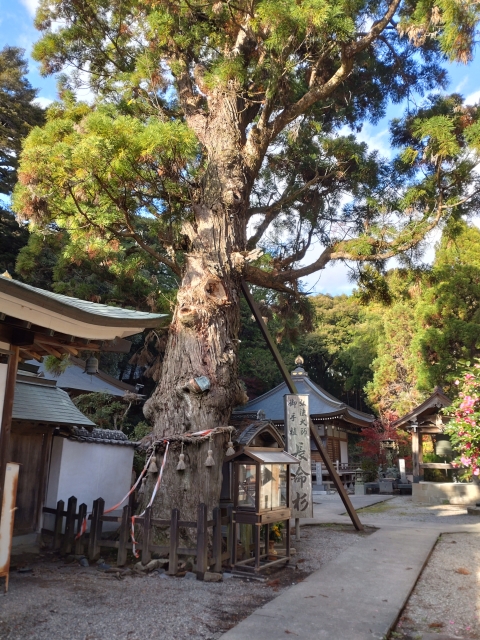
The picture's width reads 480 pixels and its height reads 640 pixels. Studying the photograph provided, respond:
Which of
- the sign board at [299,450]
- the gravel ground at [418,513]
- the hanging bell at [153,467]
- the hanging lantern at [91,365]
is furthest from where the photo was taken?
the gravel ground at [418,513]

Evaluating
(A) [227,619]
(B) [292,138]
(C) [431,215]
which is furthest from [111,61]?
(A) [227,619]

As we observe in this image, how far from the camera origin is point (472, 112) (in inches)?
339

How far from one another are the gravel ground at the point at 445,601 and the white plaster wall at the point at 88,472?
4.65m

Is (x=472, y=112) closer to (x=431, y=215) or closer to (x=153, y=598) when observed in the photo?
(x=431, y=215)

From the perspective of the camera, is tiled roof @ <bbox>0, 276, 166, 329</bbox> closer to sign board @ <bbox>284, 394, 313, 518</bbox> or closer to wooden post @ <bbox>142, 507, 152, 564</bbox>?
wooden post @ <bbox>142, 507, 152, 564</bbox>

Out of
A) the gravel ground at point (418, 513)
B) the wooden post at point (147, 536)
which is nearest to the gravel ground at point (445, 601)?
the wooden post at point (147, 536)

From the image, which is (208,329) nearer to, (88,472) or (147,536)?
(147,536)

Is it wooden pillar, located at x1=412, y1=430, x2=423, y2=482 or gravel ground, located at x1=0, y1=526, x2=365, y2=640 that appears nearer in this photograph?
gravel ground, located at x1=0, y1=526, x2=365, y2=640

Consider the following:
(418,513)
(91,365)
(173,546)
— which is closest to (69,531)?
(173,546)

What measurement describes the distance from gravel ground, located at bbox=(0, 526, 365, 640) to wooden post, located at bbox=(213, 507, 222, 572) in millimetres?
198

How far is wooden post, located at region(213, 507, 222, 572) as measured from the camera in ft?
16.7

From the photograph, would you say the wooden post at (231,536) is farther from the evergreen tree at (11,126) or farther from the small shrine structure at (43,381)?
the evergreen tree at (11,126)

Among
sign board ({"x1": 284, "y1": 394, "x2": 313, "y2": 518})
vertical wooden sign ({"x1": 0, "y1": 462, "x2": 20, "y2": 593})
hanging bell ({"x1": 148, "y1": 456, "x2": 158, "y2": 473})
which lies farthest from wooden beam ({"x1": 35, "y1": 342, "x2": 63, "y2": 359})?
sign board ({"x1": 284, "y1": 394, "x2": 313, "y2": 518})

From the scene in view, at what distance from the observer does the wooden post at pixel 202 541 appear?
4.89m
